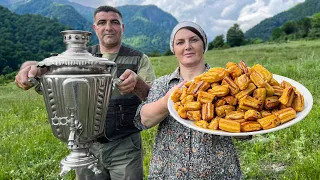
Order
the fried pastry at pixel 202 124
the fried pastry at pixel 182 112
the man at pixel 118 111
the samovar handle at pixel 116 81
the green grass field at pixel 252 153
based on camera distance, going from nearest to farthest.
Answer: the fried pastry at pixel 202 124 < the fried pastry at pixel 182 112 < the samovar handle at pixel 116 81 < the man at pixel 118 111 < the green grass field at pixel 252 153

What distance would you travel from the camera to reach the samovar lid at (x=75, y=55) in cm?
191

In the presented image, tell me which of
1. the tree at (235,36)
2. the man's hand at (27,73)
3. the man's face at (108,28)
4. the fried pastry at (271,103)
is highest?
the tree at (235,36)

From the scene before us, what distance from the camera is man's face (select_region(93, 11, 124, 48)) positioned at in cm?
319

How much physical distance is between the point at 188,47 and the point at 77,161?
1.10 m

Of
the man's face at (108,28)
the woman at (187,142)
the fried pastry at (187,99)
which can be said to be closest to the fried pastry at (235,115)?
the fried pastry at (187,99)

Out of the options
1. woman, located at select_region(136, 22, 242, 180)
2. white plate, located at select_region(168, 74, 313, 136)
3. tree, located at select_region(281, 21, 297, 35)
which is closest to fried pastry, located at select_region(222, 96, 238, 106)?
white plate, located at select_region(168, 74, 313, 136)

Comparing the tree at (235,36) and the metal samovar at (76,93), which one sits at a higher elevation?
the tree at (235,36)

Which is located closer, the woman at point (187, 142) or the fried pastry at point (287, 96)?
the fried pastry at point (287, 96)

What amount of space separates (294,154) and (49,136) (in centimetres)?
452

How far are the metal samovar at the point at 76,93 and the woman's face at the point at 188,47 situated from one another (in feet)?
2.01

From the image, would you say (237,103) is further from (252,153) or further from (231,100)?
(252,153)

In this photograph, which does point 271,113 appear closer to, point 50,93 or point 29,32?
point 50,93

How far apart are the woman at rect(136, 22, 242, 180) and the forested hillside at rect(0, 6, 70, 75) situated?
41757 mm

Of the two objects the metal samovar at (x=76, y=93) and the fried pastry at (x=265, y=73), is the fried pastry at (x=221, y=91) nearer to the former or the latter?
the fried pastry at (x=265, y=73)
